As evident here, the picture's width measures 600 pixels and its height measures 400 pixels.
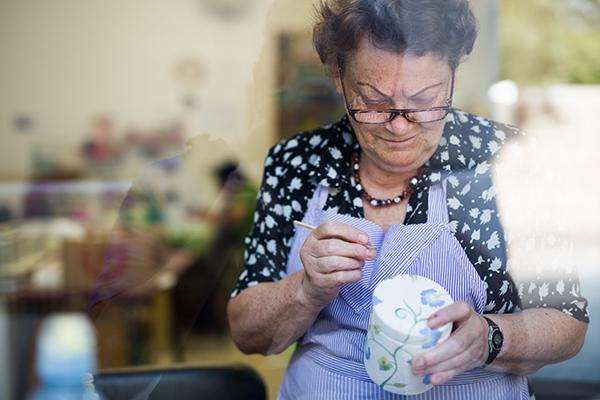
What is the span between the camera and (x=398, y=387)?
2.65ft

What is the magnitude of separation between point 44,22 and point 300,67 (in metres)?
2.78

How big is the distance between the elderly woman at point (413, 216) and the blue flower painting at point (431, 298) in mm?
11

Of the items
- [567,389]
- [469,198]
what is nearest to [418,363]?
[469,198]

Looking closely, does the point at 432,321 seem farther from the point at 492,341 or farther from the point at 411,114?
the point at 411,114

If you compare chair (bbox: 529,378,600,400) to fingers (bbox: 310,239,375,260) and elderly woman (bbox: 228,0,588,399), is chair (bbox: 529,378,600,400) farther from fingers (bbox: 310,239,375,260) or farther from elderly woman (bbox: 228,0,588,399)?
fingers (bbox: 310,239,375,260)

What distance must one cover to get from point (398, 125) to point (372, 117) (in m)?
0.04

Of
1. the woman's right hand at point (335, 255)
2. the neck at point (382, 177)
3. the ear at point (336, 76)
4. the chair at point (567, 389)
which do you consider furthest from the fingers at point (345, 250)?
the chair at point (567, 389)

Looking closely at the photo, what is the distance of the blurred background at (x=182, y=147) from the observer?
1029 mm

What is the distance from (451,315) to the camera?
779 millimetres

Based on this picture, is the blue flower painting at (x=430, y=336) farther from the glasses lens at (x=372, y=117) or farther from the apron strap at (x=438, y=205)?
the glasses lens at (x=372, y=117)

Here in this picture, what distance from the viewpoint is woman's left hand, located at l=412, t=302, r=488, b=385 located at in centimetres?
77

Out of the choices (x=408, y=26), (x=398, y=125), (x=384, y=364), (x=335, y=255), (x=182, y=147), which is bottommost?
(x=182, y=147)

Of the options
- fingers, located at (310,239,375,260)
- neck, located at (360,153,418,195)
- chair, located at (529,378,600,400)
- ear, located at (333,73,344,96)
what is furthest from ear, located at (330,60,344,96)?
chair, located at (529,378,600,400)

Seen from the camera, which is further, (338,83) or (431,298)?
(338,83)
